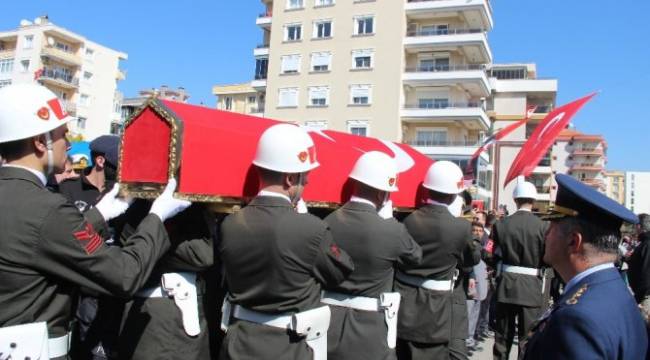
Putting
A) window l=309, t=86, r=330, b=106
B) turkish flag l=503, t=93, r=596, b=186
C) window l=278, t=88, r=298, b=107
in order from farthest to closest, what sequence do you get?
window l=278, t=88, r=298, b=107 → window l=309, t=86, r=330, b=106 → turkish flag l=503, t=93, r=596, b=186

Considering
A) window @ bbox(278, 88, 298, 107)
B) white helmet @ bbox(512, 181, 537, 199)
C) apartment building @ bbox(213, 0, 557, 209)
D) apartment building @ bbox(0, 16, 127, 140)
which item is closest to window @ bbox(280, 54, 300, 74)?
apartment building @ bbox(213, 0, 557, 209)

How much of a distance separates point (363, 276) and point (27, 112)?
8.11ft

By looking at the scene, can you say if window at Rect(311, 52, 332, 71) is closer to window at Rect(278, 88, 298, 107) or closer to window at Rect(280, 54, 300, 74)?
window at Rect(280, 54, 300, 74)

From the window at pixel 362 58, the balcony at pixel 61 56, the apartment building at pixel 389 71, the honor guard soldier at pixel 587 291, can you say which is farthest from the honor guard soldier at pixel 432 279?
the balcony at pixel 61 56

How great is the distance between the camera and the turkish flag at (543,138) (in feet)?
26.0

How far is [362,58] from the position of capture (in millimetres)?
35750

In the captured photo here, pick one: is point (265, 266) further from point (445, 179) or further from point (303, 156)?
point (445, 179)

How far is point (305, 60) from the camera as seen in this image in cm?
3722

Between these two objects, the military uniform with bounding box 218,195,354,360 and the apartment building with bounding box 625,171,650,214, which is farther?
the apartment building with bounding box 625,171,650,214

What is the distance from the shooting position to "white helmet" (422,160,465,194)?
4.78m

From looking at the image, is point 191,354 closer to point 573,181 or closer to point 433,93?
point 573,181

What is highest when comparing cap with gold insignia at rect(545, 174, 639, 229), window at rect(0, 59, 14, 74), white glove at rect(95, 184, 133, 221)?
window at rect(0, 59, 14, 74)

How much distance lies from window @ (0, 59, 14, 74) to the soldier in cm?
5827

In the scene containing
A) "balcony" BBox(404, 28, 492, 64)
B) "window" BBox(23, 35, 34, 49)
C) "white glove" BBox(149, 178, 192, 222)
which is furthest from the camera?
"window" BBox(23, 35, 34, 49)
